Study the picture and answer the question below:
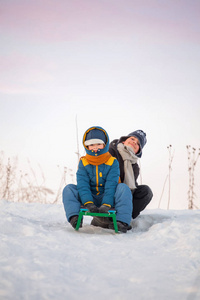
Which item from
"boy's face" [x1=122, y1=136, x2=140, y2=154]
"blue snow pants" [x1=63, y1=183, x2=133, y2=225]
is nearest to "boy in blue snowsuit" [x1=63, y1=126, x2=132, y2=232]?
"blue snow pants" [x1=63, y1=183, x2=133, y2=225]

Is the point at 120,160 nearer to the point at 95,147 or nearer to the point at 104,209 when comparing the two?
the point at 95,147

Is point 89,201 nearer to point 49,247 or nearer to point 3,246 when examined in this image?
point 49,247

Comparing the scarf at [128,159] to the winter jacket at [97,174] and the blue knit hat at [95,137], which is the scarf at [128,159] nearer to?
the winter jacket at [97,174]

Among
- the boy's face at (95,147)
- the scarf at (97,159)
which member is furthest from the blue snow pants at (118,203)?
the boy's face at (95,147)

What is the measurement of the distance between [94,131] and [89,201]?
2.48 ft

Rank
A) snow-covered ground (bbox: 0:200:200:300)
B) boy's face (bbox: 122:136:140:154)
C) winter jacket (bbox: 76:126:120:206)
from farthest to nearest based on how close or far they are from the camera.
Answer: boy's face (bbox: 122:136:140:154)
winter jacket (bbox: 76:126:120:206)
snow-covered ground (bbox: 0:200:200:300)

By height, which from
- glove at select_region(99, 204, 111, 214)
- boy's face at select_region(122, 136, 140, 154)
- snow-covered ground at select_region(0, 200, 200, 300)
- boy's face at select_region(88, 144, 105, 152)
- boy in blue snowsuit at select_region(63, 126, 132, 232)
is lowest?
snow-covered ground at select_region(0, 200, 200, 300)

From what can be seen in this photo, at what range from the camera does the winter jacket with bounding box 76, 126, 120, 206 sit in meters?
2.84

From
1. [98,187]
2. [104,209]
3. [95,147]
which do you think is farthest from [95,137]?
[104,209]

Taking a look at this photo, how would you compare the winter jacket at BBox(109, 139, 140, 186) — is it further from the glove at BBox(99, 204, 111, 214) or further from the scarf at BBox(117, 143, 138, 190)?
the glove at BBox(99, 204, 111, 214)

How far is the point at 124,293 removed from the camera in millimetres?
1246

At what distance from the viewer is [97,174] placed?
9.55 ft

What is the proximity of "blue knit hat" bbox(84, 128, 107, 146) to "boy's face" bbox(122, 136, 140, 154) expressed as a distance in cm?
77

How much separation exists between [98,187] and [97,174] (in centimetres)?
15
